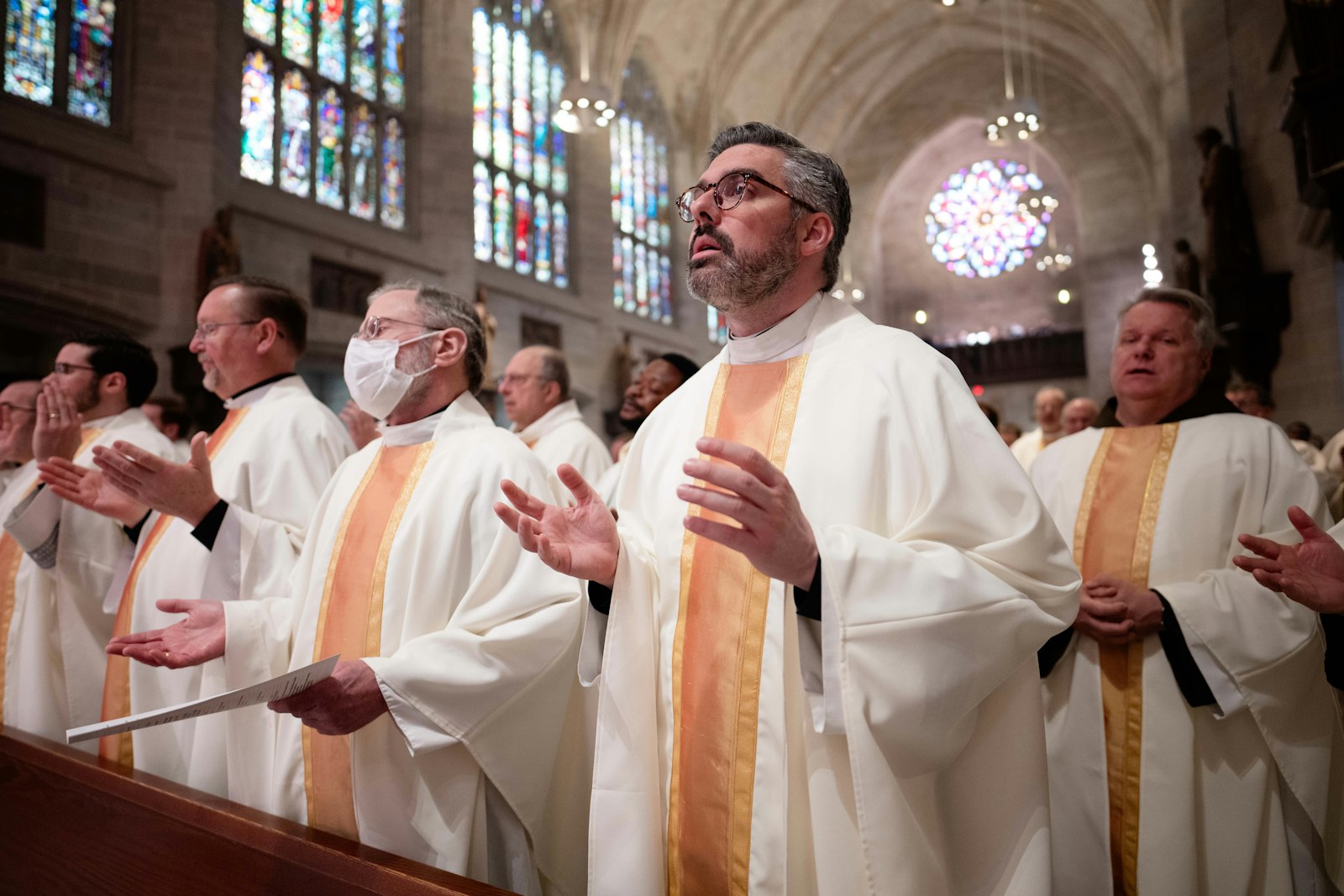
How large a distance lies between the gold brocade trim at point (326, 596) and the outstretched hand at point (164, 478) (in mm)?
389

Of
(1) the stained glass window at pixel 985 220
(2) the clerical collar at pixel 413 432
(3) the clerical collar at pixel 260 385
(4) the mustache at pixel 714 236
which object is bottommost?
(2) the clerical collar at pixel 413 432

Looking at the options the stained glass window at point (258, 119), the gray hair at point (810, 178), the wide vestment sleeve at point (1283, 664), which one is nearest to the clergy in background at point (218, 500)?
the gray hair at point (810, 178)

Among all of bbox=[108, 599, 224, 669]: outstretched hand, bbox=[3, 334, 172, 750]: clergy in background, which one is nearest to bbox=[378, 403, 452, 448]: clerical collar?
bbox=[108, 599, 224, 669]: outstretched hand

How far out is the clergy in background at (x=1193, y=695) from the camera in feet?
7.44

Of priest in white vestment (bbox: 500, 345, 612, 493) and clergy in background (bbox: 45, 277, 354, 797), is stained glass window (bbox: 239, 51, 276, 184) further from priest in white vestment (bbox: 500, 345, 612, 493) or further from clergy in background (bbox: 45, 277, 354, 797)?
clergy in background (bbox: 45, 277, 354, 797)

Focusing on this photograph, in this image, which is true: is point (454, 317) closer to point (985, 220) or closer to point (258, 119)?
point (258, 119)

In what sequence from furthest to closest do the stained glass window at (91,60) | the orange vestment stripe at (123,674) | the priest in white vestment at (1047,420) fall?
the stained glass window at (91,60), the priest in white vestment at (1047,420), the orange vestment stripe at (123,674)

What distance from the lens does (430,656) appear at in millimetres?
2074

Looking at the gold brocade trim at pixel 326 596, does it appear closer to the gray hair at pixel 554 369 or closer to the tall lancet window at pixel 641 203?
the gray hair at pixel 554 369

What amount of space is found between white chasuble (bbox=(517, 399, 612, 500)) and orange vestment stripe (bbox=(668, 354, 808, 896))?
10.2ft

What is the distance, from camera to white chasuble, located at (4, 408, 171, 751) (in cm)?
332

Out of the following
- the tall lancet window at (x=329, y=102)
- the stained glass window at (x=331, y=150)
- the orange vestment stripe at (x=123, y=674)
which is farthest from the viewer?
the stained glass window at (x=331, y=150)

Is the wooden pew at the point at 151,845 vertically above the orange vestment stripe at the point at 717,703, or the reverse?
the orange vestment stripe at the point at 717,703

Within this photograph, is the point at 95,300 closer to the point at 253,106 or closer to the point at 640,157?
the point at 253,106
